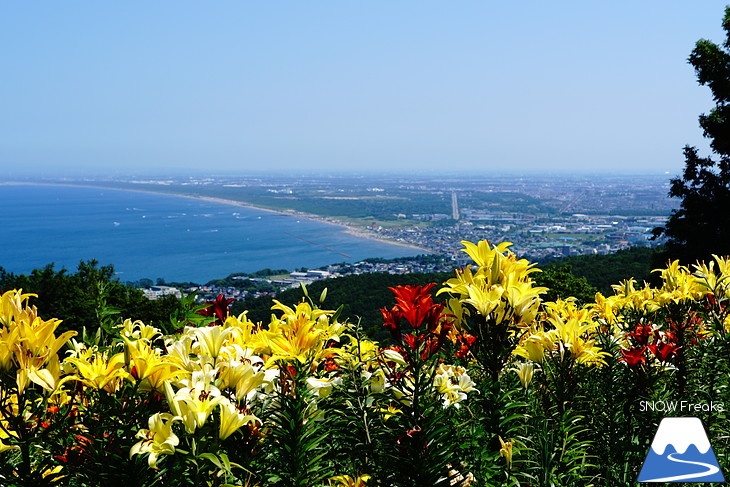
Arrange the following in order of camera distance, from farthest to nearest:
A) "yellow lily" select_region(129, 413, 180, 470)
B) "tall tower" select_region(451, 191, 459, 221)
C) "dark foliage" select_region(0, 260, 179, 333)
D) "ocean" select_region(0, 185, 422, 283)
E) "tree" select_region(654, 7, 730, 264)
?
"tall tower" select_region(451, 191, 459, 221), "ocean" select_region(0, 185, 422, 283), "dark foliage" select_region(0, 260, 179, 333), "tree" select_region(654, 7, 730, 264), "yellow lily" select_region(129, 413, 180, 470)

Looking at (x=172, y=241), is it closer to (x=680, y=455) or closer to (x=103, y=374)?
(x=103, y=374)

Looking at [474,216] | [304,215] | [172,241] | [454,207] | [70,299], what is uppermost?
[70,299]

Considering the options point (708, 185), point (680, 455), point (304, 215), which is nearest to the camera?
point (680, 455)

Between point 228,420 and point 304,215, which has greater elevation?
point 228,420

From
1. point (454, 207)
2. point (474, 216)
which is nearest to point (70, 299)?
point (474, 216)

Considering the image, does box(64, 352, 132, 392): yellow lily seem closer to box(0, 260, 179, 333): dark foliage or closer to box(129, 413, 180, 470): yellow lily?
box(129, 413, 180, 470): yellow lily

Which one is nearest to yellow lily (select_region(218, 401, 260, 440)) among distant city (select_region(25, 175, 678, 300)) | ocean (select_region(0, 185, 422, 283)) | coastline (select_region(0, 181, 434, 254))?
distant city (select_region(25, 175, 678, 300))

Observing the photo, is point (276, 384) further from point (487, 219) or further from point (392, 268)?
point (487, 219)
